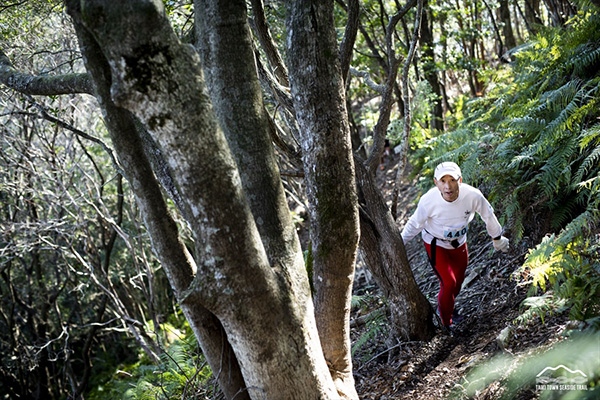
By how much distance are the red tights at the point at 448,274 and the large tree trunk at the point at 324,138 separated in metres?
1.96

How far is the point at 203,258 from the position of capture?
2.58m

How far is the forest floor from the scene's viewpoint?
3838 millimetres

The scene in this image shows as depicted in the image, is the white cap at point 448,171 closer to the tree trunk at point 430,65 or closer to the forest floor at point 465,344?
the forest floor at point 465,344

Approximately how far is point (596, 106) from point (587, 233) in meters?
2.21

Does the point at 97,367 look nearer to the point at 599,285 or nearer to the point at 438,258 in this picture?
the point at 438,258

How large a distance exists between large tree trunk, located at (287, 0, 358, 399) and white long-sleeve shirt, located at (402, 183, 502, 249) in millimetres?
1861

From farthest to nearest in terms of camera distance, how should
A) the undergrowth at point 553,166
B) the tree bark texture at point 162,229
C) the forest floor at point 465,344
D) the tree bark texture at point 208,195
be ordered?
the forest floor at point 465,344 → the undergrowth at point 553,166 → the tree bark texture at point 162,229 → the tree bark texture at point 208,195

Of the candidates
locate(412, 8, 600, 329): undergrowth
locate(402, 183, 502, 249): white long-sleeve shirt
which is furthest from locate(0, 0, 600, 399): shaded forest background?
locate(402, 183, 502, 249): white long-sleeve shirt

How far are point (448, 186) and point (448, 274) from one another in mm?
968

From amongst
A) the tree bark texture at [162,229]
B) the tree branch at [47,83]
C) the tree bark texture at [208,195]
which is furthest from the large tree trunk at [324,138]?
the tree branch at [47,83]

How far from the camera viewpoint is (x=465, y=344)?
4559 mm

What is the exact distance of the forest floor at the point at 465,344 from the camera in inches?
151

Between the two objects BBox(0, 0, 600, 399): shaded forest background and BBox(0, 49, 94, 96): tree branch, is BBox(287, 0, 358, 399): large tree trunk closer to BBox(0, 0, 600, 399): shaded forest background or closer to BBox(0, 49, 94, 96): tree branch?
BBox(0, 0, 600, 399): shaded forest background

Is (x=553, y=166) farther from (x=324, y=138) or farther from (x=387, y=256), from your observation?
(x=324, y=138)
